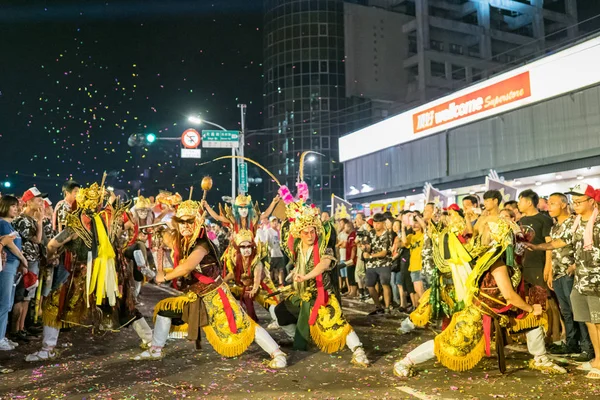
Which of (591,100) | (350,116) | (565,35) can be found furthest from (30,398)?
(565,35)

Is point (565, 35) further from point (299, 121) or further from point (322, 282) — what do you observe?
point (322, 282)

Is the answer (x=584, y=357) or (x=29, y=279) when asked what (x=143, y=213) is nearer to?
(x=29, y=279)

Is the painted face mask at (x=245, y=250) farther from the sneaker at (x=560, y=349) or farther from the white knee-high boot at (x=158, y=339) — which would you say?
the sneaker at (x=560, y=349)

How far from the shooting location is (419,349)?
6.02 meters

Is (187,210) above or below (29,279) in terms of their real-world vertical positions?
above

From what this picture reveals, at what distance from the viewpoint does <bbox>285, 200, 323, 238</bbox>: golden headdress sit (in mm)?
7059

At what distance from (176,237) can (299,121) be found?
53199 mm

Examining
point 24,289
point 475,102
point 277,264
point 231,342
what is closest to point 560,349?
point 231,342

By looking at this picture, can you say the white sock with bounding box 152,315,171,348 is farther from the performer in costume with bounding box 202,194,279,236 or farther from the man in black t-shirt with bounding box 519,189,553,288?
the man in black t-shirt with bounding box 519,189,553,288

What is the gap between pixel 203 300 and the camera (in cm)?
638

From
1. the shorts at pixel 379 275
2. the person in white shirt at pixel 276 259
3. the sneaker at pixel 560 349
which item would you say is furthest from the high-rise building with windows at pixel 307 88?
the sneaker at pixel 560 349

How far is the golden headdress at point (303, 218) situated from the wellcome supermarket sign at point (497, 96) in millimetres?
15422

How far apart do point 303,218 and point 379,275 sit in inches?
183

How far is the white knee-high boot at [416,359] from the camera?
234 inches
